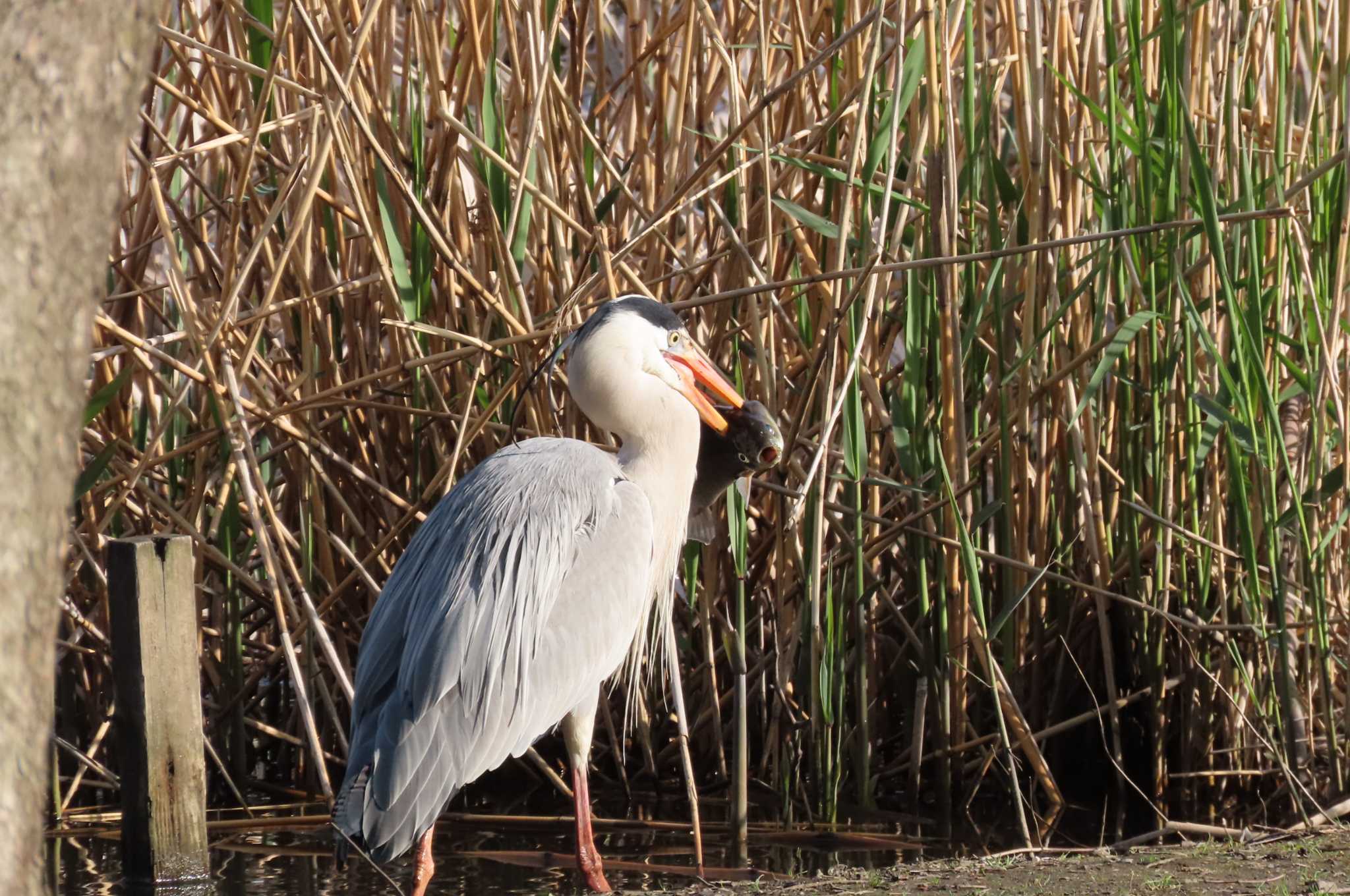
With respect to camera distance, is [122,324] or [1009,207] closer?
[1009,207]

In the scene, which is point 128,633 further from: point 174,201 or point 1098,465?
point 1098,465

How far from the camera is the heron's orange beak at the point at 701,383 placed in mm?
3410

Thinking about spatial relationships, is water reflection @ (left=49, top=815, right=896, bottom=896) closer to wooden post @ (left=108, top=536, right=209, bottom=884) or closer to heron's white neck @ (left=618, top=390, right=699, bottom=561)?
wooden post @ (left=108, top=536, right=209, bottom=884)

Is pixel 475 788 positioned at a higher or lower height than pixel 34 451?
lower

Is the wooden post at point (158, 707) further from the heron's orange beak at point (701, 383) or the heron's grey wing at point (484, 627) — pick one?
the heron's orange beak at point (701, 383)

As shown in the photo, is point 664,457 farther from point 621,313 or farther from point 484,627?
point 484,627

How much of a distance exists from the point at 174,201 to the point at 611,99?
3.97 ft

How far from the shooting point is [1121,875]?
282 centimetres

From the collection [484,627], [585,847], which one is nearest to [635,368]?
[484,627]

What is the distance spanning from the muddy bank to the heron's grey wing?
54 centimetres

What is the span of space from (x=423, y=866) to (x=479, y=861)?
69 centimetres

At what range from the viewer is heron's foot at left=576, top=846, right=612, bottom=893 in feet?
10.5

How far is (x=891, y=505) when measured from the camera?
12.8ft

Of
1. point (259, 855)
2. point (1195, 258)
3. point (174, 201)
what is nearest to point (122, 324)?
point (174, 201)
